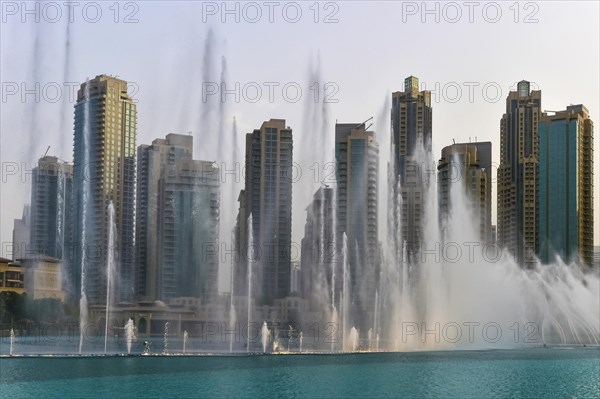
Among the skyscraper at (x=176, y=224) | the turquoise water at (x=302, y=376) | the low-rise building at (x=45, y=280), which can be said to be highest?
the skyscraper at (x=176, y=224)

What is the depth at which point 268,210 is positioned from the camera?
254 feet

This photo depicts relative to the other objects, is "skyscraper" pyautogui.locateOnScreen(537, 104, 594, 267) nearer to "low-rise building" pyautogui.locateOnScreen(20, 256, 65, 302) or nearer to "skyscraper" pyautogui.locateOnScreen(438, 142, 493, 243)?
"skyscraper" pyautogui.locateOnScreen(438, 142, 493, 243)

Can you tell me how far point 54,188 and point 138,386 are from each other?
56056 millimetres

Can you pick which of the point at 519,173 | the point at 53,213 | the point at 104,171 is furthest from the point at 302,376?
the point at 519,173

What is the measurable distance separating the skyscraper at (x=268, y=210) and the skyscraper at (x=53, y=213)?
15.9m

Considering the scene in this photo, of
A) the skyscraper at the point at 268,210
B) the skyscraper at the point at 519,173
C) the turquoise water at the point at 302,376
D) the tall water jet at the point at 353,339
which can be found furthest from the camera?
the skyscraper at the point at 519,173

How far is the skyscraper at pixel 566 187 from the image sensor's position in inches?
3922

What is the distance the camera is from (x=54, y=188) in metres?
85.4

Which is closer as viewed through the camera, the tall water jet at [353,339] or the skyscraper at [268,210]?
the tall water jet at [353,339]

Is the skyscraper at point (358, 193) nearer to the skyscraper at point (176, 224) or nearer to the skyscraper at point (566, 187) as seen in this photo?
the skyscraper at point (176, 224)

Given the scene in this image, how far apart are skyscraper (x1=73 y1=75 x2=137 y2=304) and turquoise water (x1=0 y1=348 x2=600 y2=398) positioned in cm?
3840

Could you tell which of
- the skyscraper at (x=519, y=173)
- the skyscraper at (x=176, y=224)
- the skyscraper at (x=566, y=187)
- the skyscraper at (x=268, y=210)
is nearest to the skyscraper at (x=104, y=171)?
the skyscraper at (x=176, y=224)

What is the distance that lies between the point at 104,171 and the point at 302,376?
194 ft

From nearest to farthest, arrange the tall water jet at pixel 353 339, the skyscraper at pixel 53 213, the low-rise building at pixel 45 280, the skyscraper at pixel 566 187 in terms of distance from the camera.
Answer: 1. the tall water jet at pixel 353 339
2. the low-rise building at pixel 45 280
3. the skyscraper at pixel 53 213
4. the skyscraper at pixel 566 187
